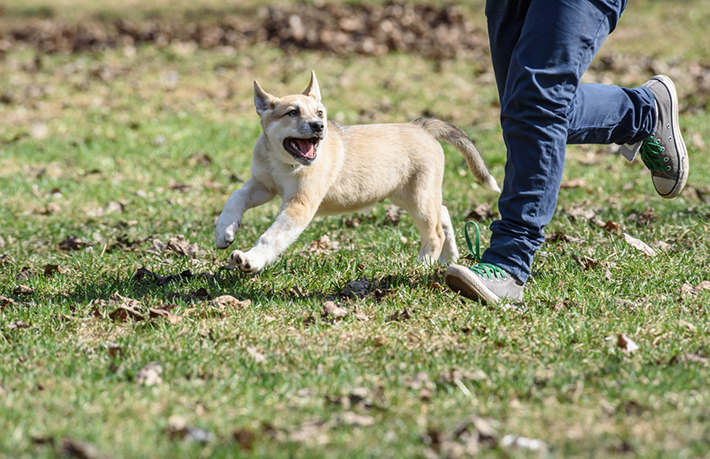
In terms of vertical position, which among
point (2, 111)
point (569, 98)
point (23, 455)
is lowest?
point (2, 111)

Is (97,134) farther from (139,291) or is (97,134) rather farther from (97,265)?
(139,291)

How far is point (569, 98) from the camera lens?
145 inches

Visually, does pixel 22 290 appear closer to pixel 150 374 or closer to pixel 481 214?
pixel 150 374

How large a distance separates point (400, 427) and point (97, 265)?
2.90 meters

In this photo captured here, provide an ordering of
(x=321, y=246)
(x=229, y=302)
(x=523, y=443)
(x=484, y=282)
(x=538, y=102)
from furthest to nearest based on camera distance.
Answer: (x=321, y=246) → (x=229, y=302) → (x=484, y=282) → (x=538, y=102) → (x=523, y=443)

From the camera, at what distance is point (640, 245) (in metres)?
4.79

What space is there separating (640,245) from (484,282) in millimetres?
1652

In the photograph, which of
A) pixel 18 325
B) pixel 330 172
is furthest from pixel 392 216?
pixel 18 325

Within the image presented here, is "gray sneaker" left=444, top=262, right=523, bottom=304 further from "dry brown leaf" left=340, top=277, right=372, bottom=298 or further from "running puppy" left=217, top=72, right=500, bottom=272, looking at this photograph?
"running puppy" left=217, top=72, right=500, bottom=272

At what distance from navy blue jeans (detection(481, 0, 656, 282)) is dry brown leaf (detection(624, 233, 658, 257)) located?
3.52ft

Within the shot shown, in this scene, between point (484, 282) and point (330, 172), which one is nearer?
point (484, 282)

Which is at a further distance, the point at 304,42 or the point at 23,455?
the point at 304,42

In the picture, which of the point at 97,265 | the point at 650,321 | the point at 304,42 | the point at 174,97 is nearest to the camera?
the point at 650,321

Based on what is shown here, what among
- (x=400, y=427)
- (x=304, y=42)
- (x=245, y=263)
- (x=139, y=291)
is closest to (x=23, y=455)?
(x=400, y=427)
